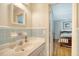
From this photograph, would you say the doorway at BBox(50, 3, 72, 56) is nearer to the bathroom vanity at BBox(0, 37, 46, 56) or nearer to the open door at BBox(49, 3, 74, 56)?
the open door at BBox(49, 3, 74, 56)

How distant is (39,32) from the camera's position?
1.35m

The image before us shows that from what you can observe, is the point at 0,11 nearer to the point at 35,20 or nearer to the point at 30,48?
the point at 35,20

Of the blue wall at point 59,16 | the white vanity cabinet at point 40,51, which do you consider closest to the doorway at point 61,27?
the blue wall at point 59,16

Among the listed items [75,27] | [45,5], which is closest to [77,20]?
[75,27]

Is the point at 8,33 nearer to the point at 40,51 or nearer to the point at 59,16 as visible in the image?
the point at 40,51

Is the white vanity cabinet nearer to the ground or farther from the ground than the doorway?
nearer to the ground

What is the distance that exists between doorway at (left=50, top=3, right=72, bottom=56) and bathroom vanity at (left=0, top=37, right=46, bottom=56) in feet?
0.45

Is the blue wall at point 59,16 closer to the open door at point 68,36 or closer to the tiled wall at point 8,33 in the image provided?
the open door at point 68,36

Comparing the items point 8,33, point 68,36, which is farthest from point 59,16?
point 8,33

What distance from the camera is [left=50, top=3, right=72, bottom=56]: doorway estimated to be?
126 cm

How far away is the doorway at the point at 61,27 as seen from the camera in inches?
49.4

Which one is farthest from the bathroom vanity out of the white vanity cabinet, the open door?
the open door

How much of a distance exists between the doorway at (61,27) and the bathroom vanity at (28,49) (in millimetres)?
138

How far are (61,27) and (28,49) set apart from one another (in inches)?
14.9
